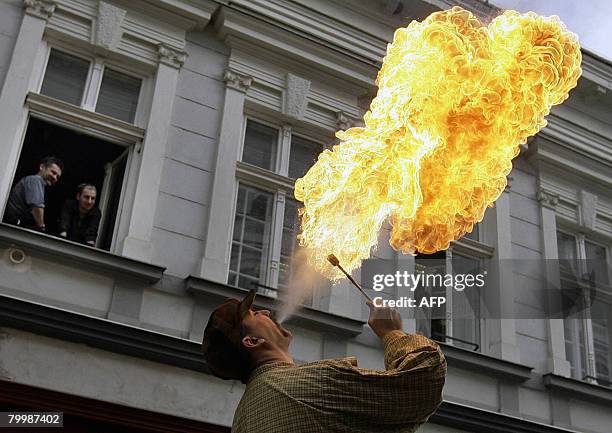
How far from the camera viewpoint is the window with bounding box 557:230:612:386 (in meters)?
10.9

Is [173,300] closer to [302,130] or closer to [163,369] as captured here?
[163,369]

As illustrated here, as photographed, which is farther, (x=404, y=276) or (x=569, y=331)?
(x=569, y=331)

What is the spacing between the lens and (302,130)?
33.1ft

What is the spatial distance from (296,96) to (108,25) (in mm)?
2293

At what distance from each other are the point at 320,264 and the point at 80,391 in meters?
2.33

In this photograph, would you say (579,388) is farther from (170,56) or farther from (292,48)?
(170,56)

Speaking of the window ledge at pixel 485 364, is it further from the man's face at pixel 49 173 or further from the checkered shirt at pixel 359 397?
the checkered shirt at pixel 359 397

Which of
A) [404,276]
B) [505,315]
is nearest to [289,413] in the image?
[404,276]

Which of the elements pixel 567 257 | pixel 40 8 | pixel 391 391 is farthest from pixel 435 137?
pixel 567 257

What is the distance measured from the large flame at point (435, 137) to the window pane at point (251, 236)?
1659 millimetres

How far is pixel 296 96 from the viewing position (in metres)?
10.0

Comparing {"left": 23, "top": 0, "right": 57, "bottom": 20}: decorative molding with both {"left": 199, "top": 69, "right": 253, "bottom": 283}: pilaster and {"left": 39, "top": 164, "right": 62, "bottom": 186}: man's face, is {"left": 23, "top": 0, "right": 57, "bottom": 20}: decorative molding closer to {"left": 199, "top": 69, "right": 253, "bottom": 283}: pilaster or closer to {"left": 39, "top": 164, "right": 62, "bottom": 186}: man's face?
{"left": 39, "top": 164, "right": 62, "bottom": 186}: man's face

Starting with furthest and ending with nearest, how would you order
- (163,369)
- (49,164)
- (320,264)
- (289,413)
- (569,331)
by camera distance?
1. (569,331)
2. (49,164)
3. (163,369)
4. (320,264)
5. (289,413)

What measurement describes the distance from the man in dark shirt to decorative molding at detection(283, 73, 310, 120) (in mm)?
2559
